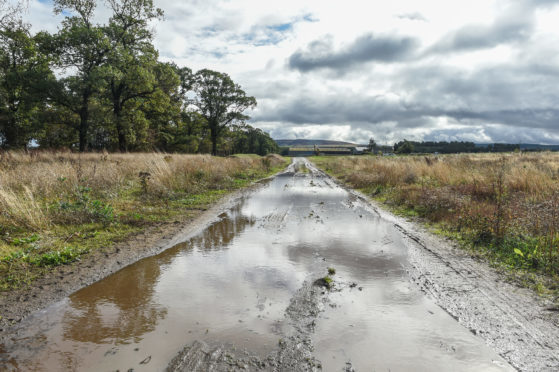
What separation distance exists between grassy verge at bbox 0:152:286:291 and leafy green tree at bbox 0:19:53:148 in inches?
512

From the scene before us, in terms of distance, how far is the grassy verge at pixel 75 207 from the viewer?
499 cm

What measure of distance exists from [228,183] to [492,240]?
43.0ft

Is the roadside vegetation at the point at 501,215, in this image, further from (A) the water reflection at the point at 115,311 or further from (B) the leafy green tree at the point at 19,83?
(B) the leafy green tree at the point at 19,83

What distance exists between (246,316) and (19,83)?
28.8 m

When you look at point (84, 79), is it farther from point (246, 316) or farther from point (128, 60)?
point (246, 316)

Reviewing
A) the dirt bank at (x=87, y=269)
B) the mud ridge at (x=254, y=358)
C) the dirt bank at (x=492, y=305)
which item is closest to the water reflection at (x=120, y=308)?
the dirt bank at (x=87, y=269)

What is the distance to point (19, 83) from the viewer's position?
22.9 metres

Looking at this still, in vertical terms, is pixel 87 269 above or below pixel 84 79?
below

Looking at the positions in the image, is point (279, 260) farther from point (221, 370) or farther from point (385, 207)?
point (385, 207)

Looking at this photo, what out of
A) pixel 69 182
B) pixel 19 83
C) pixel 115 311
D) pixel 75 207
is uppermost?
pixel 19 83

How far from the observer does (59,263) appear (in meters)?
4.86

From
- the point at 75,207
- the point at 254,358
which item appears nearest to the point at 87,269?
the point at 75,207

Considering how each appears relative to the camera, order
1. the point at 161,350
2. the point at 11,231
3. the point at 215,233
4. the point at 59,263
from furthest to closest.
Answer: the point at 215,233 < the point at 11,231 < the point at 59,263 < the point at 161,350

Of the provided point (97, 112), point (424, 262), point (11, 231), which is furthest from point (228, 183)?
point (97, 112)
